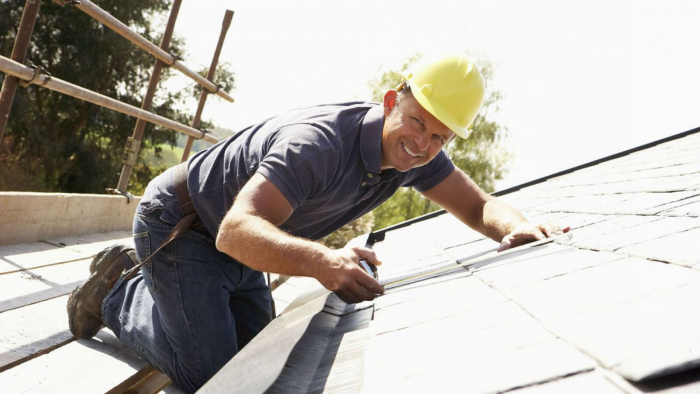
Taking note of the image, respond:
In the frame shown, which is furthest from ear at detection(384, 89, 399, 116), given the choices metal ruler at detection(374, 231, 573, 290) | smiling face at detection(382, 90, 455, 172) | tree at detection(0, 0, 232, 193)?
tree at detection(0, 0, 232, 193)

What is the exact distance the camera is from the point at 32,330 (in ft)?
7.41

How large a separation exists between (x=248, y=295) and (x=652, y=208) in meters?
1.84

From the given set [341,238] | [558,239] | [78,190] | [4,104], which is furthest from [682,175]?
[78,190]

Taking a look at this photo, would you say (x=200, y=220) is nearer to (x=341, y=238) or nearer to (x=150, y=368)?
(x=150, y=368)

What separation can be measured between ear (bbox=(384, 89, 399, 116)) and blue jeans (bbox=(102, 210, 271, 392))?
965mm

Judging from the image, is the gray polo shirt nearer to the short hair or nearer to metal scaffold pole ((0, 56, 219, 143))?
the short hair

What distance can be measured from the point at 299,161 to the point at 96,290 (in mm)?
1279

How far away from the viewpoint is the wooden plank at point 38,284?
2508mm

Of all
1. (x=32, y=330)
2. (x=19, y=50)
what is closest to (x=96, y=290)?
(x=32, y=330)

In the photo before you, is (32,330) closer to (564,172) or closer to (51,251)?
(51,251)

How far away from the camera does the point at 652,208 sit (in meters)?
1.93

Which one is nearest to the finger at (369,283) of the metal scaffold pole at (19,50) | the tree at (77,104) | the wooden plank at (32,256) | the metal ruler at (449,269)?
the metal ruler at (449,269)

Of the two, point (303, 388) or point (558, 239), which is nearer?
point (303, 388)

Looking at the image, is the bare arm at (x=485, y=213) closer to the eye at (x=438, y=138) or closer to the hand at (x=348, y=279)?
the eye at (x=438, y=138)
